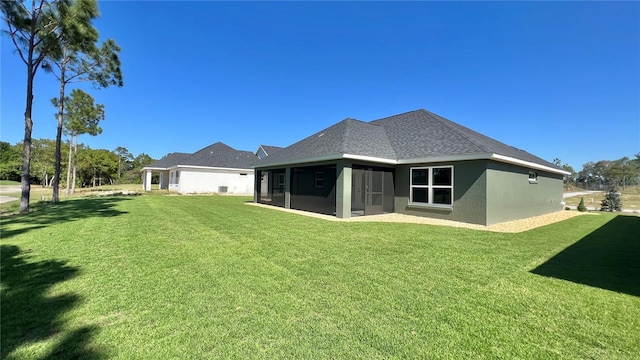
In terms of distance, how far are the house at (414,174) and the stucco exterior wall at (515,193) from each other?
1.4 inches

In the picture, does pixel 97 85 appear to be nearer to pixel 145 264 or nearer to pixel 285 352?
pixel 145 264

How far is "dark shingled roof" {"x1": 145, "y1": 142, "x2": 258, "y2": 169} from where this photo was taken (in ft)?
89.3

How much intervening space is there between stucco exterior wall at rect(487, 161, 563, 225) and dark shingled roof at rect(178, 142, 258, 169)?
24.0 metres

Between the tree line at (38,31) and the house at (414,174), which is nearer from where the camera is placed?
the house at (414,174)

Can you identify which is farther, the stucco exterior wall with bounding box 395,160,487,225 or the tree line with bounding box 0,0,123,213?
the tree line with bounding box 0,0,123,213

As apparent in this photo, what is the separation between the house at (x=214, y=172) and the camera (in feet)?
85.1

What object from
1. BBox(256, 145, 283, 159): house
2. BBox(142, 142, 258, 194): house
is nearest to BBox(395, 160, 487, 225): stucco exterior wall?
BBox(142, 142, 258, 194): house

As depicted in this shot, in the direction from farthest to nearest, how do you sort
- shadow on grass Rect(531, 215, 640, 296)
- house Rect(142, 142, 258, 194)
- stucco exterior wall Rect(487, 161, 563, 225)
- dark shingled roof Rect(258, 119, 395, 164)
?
house Rect(142, 142, 258, 194), dark shingled roof Rect(258, 119, 395, 164), stucco exterior wall Rect(487, 161, 563, 225), shadow on grass Rect(531, 215, 640, 296)

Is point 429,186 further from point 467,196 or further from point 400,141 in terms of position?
point 400,141

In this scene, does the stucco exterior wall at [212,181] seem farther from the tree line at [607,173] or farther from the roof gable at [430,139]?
the tree line at [607,173]

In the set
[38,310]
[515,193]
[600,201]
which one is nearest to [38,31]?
[38,310]

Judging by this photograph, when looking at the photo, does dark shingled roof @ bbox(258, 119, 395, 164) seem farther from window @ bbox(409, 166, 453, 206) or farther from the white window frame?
window @ bbox(409, 166, 453, 206)

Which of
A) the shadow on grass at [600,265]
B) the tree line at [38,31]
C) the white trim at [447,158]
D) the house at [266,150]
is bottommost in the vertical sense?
the shadow on grass at [600,265]

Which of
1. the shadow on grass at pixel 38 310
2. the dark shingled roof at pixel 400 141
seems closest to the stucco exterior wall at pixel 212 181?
the dark shingled roof at pixel 400 141
